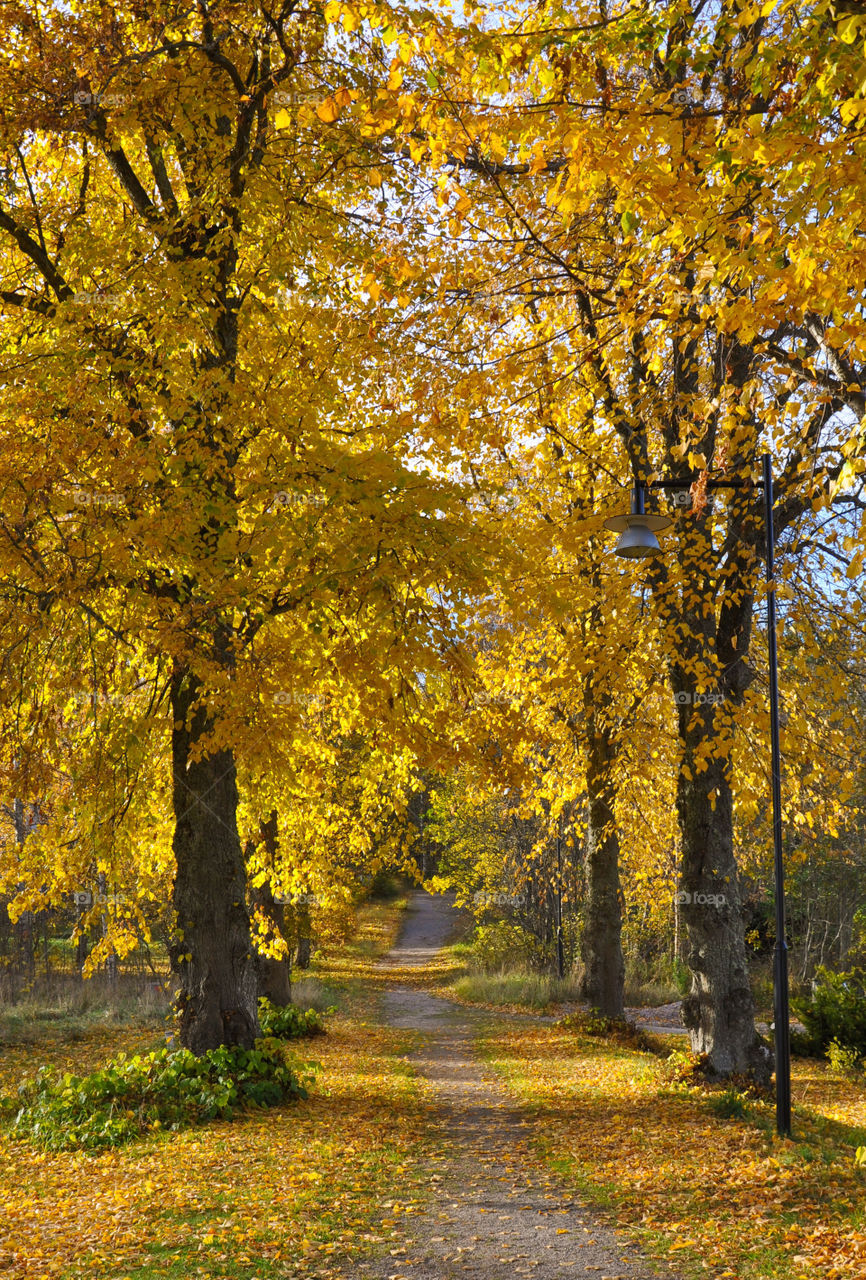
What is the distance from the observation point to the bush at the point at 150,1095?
8.05 metres

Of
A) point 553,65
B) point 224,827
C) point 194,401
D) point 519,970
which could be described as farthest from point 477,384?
point 519,970

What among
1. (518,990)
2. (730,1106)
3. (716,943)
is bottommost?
(518,990)

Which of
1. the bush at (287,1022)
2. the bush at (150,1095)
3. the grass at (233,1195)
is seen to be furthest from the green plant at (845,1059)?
the bush at (150,1095)

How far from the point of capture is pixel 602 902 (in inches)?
578

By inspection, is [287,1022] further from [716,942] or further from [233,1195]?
[233,1195]

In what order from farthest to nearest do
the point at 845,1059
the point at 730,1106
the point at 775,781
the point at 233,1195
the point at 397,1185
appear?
1. the point at 845,1059
2. the point at 730,1106
3. the point at 775,781
4. the point at 397,1185
5. the point at 233,1195

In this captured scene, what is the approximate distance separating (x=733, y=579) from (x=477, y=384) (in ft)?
12.9

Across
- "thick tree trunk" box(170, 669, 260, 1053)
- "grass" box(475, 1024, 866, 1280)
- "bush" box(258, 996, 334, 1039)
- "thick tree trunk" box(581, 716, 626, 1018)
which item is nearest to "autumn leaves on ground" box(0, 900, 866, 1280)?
"grass" box(475, 1024, 866, 1280)

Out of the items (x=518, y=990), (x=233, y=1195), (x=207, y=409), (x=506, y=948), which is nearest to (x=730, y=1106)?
(x=233, y=1195)

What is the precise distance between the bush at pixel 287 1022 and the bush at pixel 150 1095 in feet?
15.2

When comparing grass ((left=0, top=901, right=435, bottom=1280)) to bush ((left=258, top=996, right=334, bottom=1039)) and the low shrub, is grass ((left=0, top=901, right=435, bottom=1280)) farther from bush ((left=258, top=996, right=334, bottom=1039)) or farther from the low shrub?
the low shrub

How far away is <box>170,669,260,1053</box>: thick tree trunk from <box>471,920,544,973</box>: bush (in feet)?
48.2

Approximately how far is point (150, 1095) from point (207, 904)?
1.72 meters

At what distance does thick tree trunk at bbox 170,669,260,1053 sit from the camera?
9.27 m
